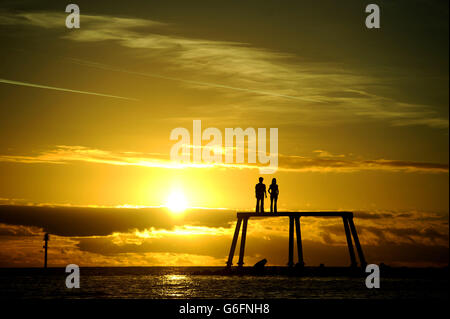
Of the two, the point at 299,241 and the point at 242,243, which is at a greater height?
the point at 299,241

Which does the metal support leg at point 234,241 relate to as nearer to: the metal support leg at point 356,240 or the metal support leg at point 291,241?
the metal support leg at point 291,241

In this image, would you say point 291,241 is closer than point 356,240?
No

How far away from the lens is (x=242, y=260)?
58000 millimetres

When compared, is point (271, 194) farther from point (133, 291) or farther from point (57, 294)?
point (57, 294)

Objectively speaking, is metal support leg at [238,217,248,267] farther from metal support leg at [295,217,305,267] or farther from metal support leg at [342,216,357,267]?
metal support leg at [342,216,357,267]

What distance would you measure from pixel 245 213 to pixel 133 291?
35.8ft

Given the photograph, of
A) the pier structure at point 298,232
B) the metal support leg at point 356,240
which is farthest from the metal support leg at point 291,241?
the metal support leg at point 356,240

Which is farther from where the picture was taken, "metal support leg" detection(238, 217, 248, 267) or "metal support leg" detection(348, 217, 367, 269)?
"metal support leg" detection(238, 217, 248, 267)

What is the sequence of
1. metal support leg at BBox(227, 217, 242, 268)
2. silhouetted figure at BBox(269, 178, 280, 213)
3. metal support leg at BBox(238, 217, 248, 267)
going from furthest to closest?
metal support leg at BBox(238, 217, 248, 267) < metal support leg at BBox(227, 217, 242, 268) < silhouetted figure at BBox(269, 178, 280, 213)

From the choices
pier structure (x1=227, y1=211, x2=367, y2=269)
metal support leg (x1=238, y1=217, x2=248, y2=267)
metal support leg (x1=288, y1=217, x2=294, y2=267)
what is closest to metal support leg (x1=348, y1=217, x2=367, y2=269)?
pier structure (x1=227, y1=211, x2=367, y2=269)

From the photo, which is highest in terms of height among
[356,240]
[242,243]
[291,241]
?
[356,240]

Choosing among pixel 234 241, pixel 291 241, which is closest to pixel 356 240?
pixel 291 241

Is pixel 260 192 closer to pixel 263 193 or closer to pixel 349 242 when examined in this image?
pixel 263 193
